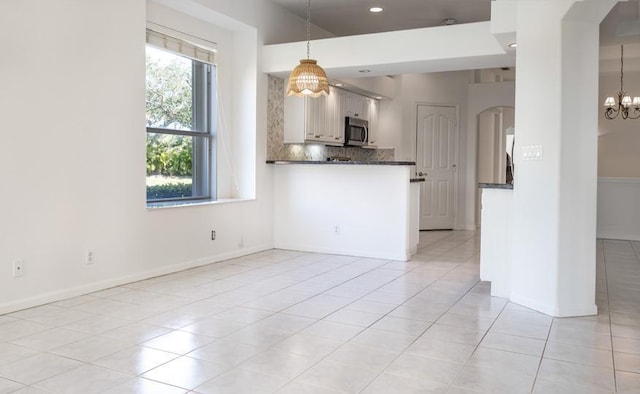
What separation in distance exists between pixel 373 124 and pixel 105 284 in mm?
5452

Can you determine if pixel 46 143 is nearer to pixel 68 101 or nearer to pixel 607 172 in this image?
pixel 68 101

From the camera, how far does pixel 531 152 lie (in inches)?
155

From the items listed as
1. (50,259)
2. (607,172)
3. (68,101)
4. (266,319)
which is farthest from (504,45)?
(607,172)

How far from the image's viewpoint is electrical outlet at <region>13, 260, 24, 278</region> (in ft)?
12.5

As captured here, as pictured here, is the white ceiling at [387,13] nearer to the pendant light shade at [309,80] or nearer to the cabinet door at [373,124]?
the cabinet door at [373,124]

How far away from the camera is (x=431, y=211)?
8922 mm

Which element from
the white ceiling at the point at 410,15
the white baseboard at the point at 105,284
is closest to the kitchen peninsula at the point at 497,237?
the white baseboard at the point at 105,284

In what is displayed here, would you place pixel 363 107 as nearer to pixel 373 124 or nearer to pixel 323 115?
pixel 373 124

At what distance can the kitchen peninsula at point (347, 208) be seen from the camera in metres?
6.04

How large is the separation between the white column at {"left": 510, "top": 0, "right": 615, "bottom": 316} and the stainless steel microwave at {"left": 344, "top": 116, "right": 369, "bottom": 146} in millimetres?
4252

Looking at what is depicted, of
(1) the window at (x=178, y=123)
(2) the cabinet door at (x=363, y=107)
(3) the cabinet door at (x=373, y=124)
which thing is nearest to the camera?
(1) the window at (x=178, y=123)

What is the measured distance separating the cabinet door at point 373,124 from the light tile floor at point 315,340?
4.10 metres

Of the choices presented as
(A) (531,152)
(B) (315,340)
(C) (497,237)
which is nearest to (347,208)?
(C) (497,237)

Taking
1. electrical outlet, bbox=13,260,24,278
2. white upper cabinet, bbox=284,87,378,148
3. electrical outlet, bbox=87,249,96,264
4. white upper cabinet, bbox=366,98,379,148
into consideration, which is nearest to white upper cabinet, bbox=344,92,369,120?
white upper cabinet, bbox=284,87,378,148
